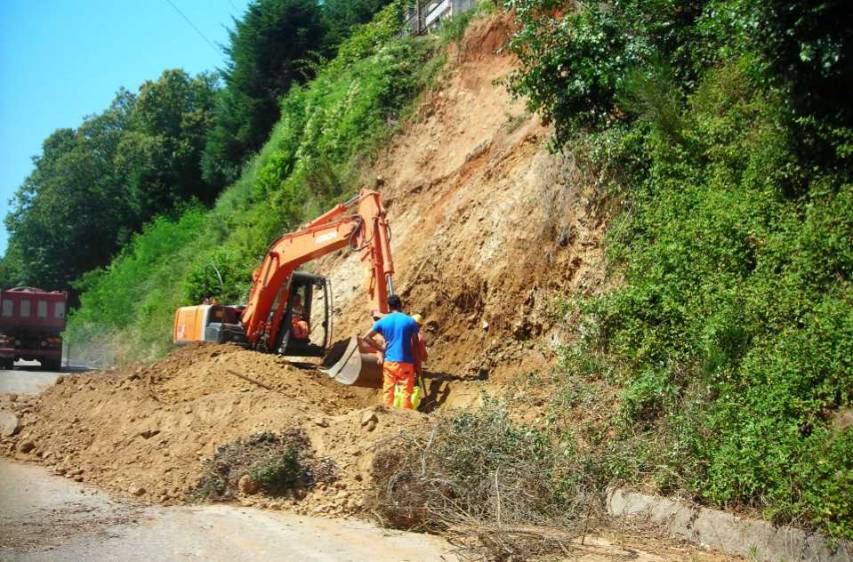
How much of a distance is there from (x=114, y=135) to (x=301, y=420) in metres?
46.2

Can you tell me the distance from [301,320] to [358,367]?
358 cm

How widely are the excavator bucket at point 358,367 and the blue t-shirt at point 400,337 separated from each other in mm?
1877

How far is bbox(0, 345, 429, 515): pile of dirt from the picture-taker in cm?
941

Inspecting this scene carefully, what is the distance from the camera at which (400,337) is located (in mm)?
12227

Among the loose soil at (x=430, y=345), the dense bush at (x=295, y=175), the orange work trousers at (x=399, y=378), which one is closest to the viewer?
the loose soil at (x=430, y=345)

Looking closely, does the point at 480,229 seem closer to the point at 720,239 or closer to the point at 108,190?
the point at 720,239

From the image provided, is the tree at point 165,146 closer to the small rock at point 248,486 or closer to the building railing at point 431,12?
the building railing at point 431,12

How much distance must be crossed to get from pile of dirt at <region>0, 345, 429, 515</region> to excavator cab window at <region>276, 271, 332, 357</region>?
113 cm

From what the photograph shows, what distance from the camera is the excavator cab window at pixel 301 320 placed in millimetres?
17078

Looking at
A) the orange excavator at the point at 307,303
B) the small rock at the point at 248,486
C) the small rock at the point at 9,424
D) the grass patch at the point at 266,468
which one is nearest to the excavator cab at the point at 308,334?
the orange excavator at the point at 307,303

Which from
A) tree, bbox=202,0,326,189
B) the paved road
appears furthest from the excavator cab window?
tree, bbox=202,0,326,189

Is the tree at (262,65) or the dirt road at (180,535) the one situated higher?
the tree at (262,65)

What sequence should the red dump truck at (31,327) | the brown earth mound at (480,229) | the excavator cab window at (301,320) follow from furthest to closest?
the red dump truck at (31,327), the excavator cab window at (301,320), the brown earth mound at (480,229)

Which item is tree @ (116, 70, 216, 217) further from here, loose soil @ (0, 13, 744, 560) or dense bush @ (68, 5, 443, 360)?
loose soil @ (0, 13, 744, 560)
